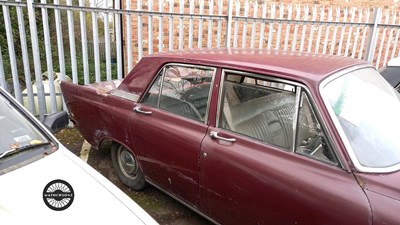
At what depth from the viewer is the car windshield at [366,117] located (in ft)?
6.10

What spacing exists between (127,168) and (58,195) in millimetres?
1865

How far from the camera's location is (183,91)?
2869 mm

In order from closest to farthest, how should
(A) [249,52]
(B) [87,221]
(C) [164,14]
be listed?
(B) [87,221]
(A) [249,52]
(C) [164,14]

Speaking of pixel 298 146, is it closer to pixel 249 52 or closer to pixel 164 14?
pixel 249 52

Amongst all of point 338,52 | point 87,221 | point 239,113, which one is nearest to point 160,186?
point 239,113

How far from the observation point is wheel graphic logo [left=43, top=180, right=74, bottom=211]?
5.12ft

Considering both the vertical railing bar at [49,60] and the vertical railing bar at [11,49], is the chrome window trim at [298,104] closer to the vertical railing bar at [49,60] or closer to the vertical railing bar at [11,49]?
the vertical railing bar at [49,60]

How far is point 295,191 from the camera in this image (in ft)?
6.38

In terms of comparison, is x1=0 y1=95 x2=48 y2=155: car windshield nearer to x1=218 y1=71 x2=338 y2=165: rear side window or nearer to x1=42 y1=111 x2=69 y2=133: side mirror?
x1=42 y1=111 x2=69 y2=133: side mirror

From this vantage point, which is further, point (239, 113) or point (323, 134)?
point (239, 113)

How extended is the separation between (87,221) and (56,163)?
497mm

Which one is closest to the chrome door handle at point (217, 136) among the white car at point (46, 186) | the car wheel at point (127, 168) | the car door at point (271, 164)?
the car door at point (271, 164)

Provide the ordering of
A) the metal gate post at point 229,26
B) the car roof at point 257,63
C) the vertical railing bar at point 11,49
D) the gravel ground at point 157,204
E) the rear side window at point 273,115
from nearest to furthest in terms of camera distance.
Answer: the rear side window at point 273,115 → the car roof at point 257,63 → the gravel ground at point 157,204 → the vertical railing bar at point 11,49 → the metal gate post at point 229,26

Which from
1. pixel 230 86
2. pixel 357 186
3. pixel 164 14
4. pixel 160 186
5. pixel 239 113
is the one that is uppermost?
pixel 164 14
